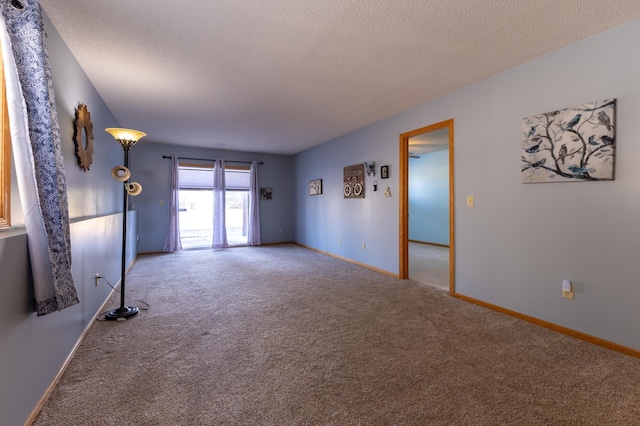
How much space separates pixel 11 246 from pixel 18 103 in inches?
25.6

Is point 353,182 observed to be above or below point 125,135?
below

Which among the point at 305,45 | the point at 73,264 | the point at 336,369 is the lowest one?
the point at 336,369

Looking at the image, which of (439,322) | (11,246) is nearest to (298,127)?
(439,322)

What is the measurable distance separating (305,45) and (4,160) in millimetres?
2102

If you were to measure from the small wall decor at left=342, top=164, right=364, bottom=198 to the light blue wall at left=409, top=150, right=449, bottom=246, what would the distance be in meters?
3.16

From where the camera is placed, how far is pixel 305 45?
8.04 feet

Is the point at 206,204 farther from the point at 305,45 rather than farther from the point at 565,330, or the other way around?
the point at 565,330

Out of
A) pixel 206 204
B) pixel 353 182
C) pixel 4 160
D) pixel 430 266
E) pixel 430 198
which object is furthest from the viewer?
Result: pixel 430 198

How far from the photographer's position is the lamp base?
2738 millimetres

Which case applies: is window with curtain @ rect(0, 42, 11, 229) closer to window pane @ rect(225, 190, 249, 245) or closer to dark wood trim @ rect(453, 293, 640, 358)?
dark wood trim @ rect(453, 293, 640, 358)

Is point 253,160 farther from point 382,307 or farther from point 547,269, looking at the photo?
point 547,269

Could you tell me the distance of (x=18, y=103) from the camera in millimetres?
1321

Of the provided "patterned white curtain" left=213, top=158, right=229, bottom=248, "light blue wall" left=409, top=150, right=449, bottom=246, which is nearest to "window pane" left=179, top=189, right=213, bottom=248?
"patterned white curtain" left=213, top=158, right=229, bottom=248

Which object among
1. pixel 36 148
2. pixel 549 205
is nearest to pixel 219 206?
pixel 36 148
